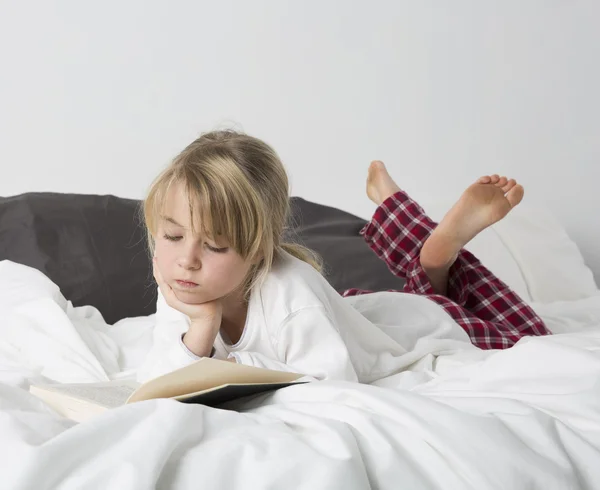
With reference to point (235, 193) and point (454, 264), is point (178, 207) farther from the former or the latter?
point (454, 264)

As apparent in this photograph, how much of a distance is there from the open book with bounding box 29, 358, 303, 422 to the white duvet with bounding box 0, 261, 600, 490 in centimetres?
3

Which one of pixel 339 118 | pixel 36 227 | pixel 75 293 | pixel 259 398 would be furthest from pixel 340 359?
pixel 339 118

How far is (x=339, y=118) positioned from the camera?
Result: 352cm

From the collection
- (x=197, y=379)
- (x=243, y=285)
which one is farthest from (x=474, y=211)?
Result: (x=197, y=379)

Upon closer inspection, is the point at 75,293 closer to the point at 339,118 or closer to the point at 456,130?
the point at 339,118

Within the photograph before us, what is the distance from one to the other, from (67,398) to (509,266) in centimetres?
167

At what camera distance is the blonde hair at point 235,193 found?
150 cm

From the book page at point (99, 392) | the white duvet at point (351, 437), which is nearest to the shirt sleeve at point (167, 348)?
the book page at point (99, 392)

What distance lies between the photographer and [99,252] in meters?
2.35

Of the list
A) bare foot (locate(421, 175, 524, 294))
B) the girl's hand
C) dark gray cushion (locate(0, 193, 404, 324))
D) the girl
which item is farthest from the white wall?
the girl's hand

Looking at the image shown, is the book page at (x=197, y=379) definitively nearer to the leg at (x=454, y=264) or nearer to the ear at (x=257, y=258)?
the ear at (x=257, y=258)

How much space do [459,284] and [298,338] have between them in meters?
0.80

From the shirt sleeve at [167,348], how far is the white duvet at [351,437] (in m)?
0.32

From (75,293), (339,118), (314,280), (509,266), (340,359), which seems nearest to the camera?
(340,359)
